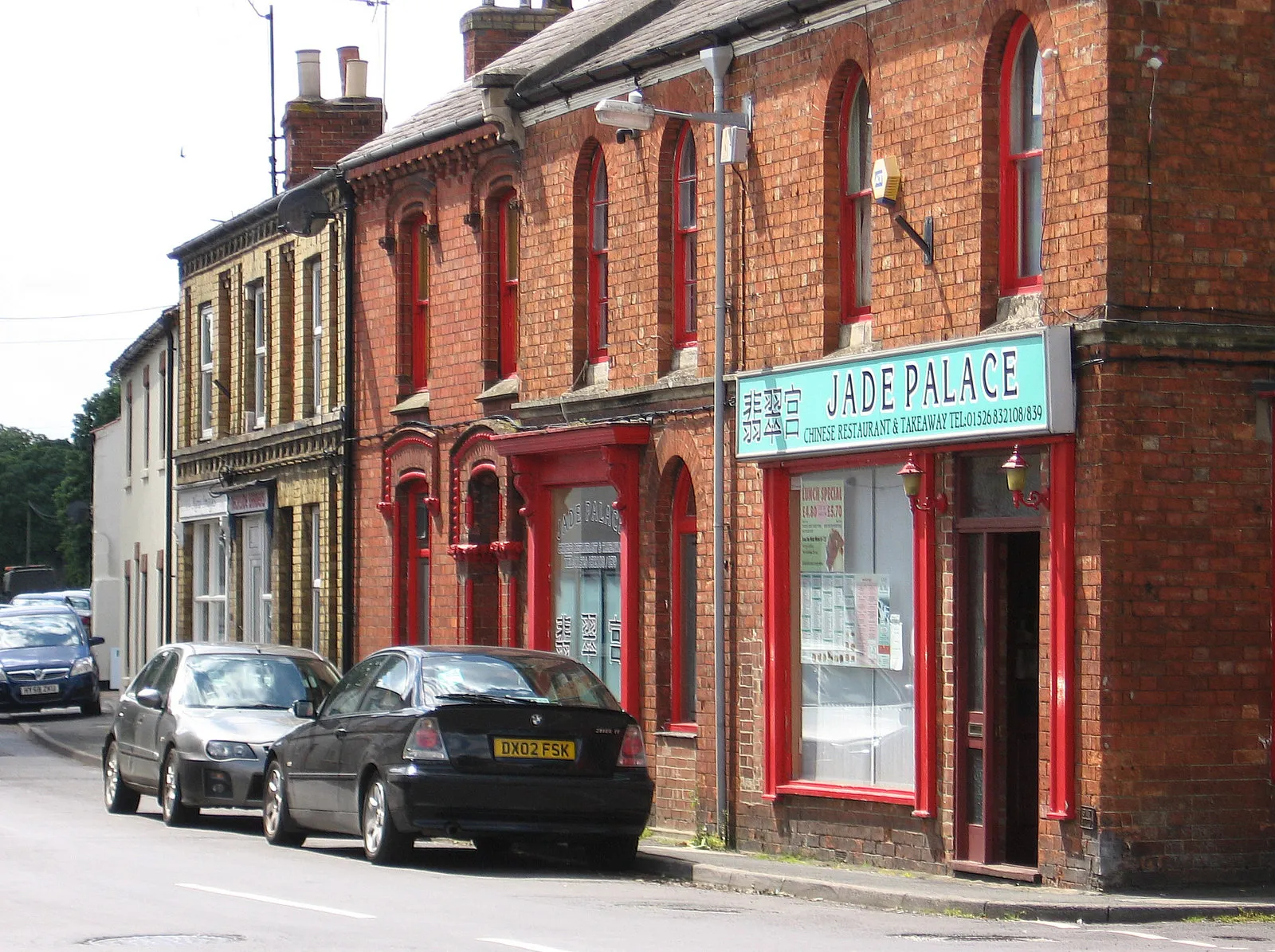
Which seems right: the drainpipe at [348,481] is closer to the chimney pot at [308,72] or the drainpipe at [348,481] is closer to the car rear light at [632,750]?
the chimney pot at [308,72]

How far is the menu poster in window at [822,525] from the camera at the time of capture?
58.1 ft

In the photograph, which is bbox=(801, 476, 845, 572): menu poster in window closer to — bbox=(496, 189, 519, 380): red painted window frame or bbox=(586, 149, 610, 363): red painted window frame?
bbox=(586, 149, 610, 363): red painted window frame

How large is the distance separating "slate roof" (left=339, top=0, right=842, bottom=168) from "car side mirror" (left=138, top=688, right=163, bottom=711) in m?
7.03

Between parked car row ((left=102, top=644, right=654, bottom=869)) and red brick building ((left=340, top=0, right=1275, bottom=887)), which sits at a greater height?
red brick building ((left=340, top=0, right=1275, bottom=887))

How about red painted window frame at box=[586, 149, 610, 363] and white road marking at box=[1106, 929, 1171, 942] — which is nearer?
white road marking at box=[1106, 929, 1171, 942]

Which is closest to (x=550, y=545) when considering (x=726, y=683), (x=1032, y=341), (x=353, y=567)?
(x=726, y=683)

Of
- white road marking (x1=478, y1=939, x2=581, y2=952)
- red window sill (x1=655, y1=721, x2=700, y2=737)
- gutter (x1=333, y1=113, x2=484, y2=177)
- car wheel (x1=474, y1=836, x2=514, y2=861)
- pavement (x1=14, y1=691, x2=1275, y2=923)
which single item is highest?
gutter (x1=333, y1=113, x2=484, y2=177)

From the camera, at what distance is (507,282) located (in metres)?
24.7

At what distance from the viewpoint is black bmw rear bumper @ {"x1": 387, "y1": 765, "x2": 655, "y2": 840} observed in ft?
49.9

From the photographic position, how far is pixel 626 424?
67.9ft

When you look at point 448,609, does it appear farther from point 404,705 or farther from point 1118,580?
point 1118,580

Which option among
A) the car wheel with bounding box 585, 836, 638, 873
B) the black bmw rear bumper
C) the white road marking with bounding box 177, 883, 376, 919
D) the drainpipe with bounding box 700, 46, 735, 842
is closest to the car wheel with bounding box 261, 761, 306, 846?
the black bmw rear bumper

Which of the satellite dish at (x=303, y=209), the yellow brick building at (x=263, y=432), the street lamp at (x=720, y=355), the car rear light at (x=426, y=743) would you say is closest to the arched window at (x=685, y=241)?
the street lamp at (x=720, y=355)

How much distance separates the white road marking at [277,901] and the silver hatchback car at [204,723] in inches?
203
